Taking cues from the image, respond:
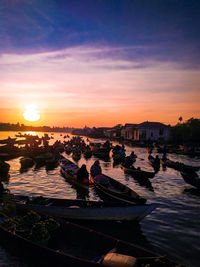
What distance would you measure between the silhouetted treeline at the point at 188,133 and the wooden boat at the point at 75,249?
8084 cm

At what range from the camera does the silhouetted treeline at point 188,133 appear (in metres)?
85.1

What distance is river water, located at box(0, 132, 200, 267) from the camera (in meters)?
11.0

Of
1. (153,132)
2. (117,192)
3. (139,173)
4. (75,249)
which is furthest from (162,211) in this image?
(153,132)

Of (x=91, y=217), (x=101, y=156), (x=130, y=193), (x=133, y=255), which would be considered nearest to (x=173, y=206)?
(x=130, y=193)

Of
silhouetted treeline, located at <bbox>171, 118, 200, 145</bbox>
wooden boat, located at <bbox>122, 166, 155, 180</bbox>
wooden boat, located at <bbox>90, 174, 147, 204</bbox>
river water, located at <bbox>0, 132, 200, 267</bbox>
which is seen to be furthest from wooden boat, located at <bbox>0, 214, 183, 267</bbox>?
silhouetted treeline, located at <bbox>171, 118, 200, 145</bbox>

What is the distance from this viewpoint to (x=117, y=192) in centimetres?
1598

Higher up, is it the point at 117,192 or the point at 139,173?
the point at 117,192

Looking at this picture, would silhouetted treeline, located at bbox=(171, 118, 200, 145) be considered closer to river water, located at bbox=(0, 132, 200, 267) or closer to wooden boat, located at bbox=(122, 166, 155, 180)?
wooden boat, located at bbox=(122, 166, 155, 180)

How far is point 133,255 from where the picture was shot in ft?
Answer: 26.9

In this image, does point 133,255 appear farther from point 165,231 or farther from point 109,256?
point 165,231

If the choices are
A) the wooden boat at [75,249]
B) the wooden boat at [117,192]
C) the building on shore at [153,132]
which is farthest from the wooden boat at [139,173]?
the building on shore at [153,132]

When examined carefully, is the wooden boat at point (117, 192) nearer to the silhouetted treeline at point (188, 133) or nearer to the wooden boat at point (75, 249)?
the wooden boat at point (75, 249)

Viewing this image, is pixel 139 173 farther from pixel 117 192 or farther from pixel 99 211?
pixel 99 211

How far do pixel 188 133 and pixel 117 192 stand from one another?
82916 mm
